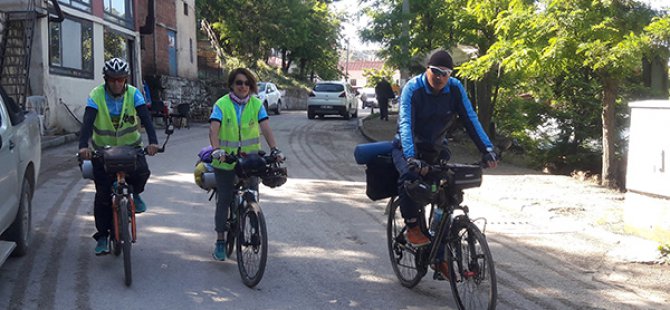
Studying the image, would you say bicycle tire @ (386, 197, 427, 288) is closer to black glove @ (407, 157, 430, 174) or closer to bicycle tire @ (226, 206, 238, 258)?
black glove @ (407, 157, 430, 174)

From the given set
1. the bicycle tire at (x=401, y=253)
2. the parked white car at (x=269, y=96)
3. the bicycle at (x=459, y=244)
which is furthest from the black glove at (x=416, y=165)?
the parked white car at (x=269, y=96)

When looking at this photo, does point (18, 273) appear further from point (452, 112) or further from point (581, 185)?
point (581, 185)

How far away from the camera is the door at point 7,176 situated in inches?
199

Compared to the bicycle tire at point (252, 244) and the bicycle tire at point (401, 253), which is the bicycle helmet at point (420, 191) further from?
the bicycle tire at point (252, 244)

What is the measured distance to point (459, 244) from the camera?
4.40 m

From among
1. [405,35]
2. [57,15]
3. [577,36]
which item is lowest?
[577,36]

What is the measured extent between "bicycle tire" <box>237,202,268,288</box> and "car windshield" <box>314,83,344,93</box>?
2278 cm

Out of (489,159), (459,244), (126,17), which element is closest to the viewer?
(459,244)

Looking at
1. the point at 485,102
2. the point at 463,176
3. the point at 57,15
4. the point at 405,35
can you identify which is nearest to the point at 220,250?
the point at 463,176

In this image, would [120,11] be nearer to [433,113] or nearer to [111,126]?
[111,126]

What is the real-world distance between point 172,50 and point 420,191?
1016 inches

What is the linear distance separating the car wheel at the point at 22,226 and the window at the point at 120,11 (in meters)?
16.8

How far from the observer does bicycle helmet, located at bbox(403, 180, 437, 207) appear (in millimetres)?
4461

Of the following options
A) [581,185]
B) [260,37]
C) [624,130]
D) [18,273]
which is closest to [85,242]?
[18,273]
